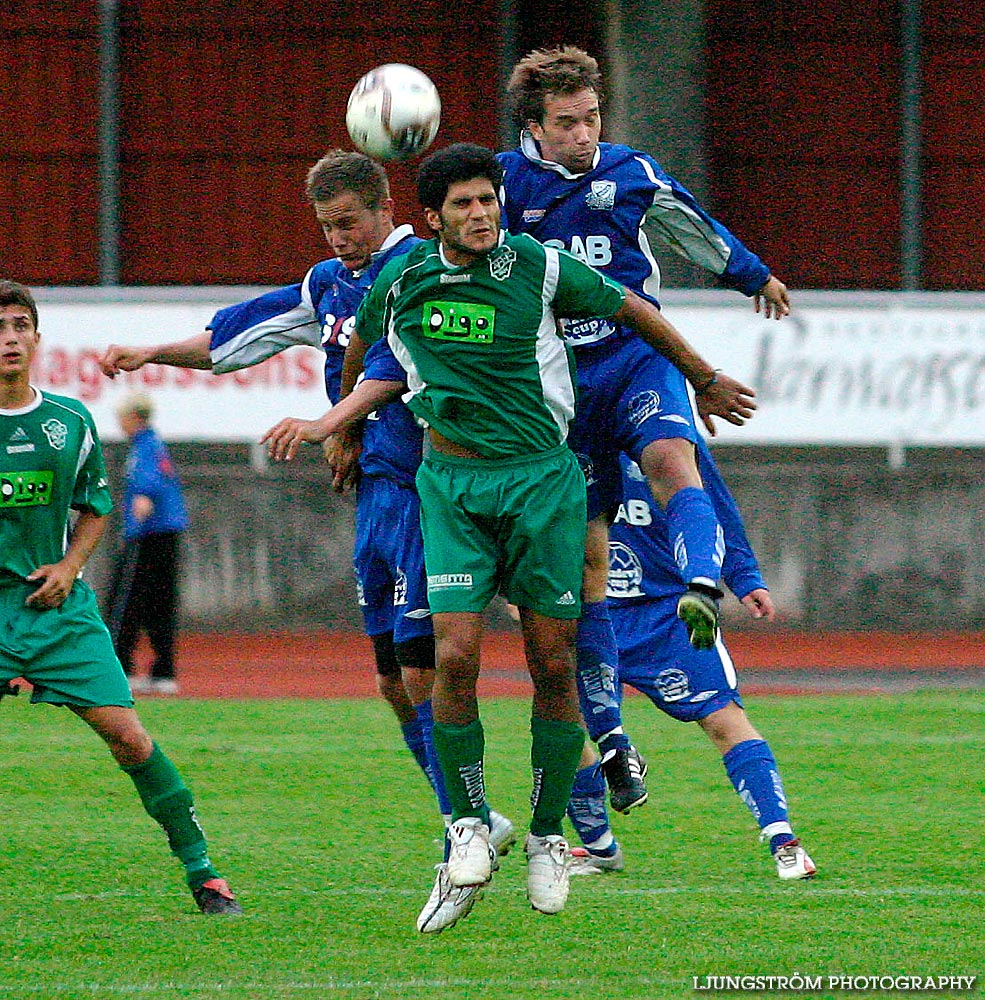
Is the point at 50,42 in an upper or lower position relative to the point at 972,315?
upper

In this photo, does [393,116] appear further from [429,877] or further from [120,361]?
[429,877]

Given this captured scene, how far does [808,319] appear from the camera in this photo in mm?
16922

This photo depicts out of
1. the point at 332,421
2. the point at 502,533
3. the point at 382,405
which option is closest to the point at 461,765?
the point at 502,533

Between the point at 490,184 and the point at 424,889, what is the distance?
8.08 ft

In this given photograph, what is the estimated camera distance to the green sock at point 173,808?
606 centimetres

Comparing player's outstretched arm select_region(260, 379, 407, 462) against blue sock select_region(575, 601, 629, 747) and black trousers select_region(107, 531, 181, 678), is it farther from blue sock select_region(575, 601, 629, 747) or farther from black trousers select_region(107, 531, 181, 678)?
black trousers select_region(107, 531, 181, 678)

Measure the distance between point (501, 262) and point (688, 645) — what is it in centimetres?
194

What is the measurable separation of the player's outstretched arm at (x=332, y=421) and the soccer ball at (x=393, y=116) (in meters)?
0.89

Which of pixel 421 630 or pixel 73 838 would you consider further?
pixel 73 838

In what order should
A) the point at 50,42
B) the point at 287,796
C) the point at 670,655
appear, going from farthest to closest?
the point at 50,42, the point at 287,796, the point at 670,655

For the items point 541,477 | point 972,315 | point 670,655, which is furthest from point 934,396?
point 541,477

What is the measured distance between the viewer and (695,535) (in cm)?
625

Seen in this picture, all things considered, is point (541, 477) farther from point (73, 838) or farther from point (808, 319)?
point (808, 319)

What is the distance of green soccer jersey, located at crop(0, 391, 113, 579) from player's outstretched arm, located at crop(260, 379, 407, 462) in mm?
606
